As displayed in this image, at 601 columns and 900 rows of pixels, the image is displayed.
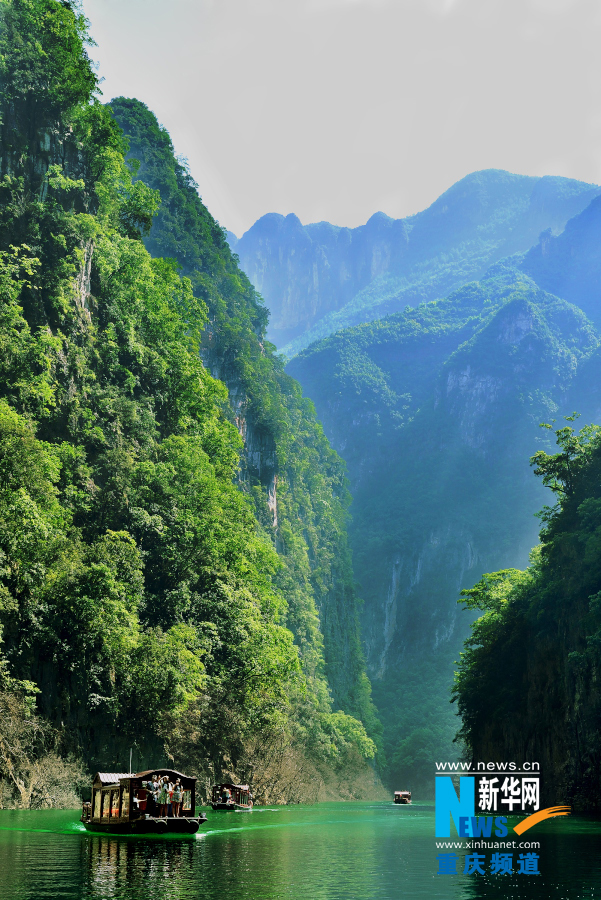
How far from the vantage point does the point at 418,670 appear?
135 metres

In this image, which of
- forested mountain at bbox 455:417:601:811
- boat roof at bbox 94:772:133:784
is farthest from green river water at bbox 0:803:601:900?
A: forested mountain at bbox 455:417:601:811

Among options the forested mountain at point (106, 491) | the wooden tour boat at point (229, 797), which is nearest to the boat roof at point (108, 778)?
the forested mountain at point (106, 491)

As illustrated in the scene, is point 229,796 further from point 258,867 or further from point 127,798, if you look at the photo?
point 258,867

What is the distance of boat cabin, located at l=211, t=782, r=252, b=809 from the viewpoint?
3719cm

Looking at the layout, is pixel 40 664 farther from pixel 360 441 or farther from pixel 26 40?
pixel 360 441

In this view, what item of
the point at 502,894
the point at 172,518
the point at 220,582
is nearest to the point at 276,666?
the point at 220,582

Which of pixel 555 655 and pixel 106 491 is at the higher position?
pixel 106 491

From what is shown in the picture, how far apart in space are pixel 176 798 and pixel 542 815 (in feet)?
56.1

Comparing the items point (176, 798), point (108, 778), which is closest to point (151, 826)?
point (176, 798)

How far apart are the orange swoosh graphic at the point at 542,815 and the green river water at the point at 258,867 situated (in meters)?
0.60

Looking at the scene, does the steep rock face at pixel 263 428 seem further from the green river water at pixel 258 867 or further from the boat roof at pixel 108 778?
the green river water at pixel 258 867

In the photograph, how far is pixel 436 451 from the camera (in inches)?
6983

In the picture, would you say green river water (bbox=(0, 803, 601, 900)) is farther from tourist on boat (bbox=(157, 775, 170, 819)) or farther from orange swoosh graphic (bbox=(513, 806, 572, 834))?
tourist on boat (bbox=(157, 775, 170, 819))

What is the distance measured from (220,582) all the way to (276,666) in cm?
503
